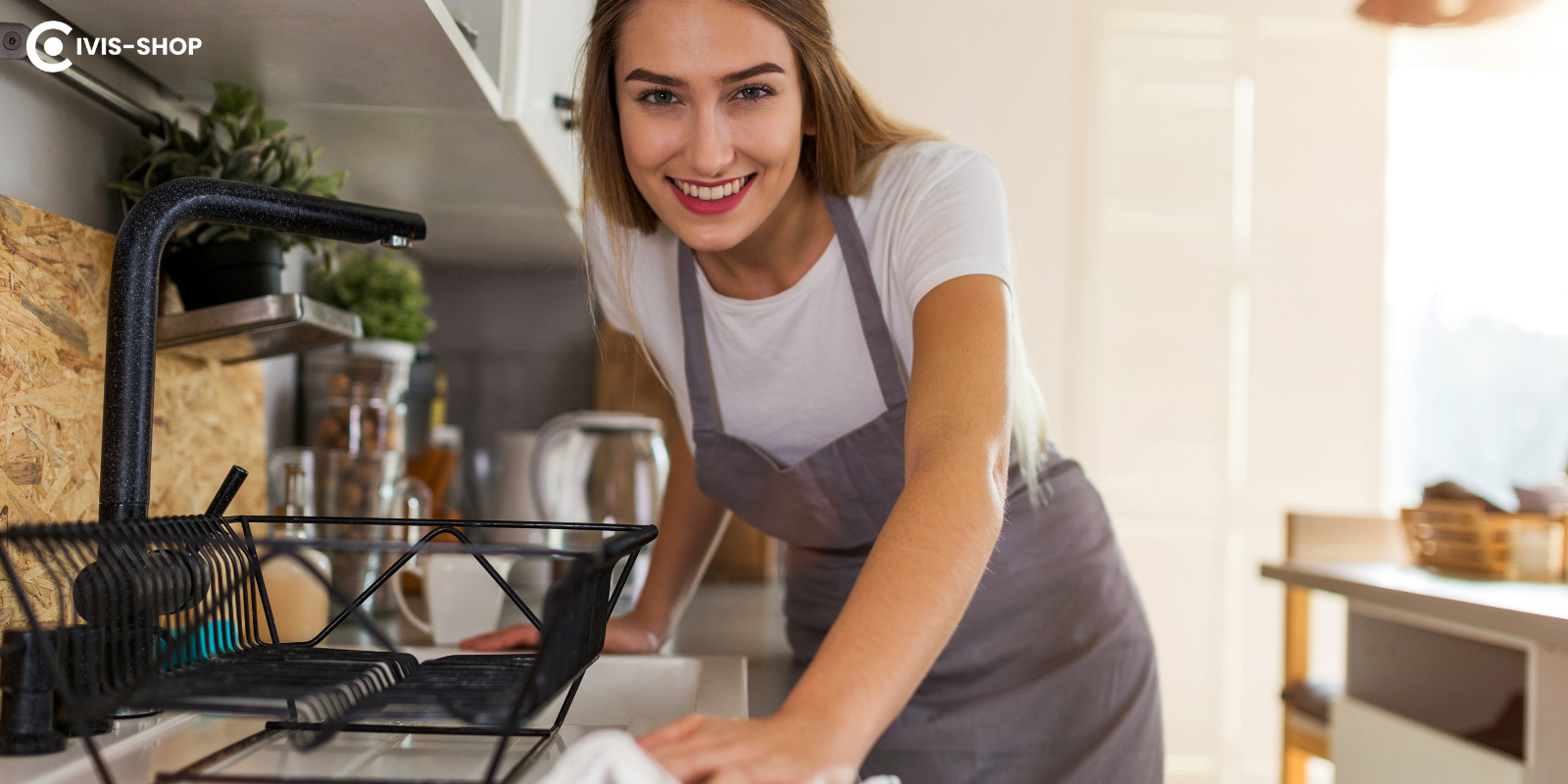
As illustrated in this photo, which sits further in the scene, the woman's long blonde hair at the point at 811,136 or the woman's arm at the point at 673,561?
the woman's arm at the point at 673,561

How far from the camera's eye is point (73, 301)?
2.32 ft

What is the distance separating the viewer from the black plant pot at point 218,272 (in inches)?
33.5

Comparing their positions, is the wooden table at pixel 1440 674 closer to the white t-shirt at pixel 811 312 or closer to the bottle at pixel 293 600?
the white t-shirt at pixel 811 312

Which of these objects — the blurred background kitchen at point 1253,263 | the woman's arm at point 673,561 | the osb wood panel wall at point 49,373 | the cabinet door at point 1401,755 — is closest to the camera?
the osb wood panel wall at point 49,373

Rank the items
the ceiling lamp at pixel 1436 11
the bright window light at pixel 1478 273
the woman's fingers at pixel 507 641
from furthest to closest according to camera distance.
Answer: the bright window light at pixel 1478 273, the ceiling lamp at pixel 1436 11, the woman's fingers at pixel 507 641

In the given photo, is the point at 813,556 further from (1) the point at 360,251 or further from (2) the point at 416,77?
(1) the point at 360,251

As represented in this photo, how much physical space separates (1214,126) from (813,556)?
8.86 ft

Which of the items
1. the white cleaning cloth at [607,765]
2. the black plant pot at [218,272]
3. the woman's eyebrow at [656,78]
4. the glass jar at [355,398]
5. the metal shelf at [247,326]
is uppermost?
the woman's eyebrow at [656,78]

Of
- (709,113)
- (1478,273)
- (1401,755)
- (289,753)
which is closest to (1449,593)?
(1401,755)

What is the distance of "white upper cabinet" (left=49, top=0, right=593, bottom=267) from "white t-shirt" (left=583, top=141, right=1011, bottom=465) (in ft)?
0.56

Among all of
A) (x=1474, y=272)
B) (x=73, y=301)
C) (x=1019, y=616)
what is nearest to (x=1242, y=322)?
(x=1474, y=272)

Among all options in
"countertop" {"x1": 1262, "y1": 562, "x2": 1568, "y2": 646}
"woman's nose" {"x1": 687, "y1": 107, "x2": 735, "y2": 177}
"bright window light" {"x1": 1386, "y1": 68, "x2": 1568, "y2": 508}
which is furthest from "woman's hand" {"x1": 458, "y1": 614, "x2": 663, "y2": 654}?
"bright window light" {"x1": 1386, "y1": 68, "x2": 1568, "y2": 508}

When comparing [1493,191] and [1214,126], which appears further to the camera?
[1493,191]
